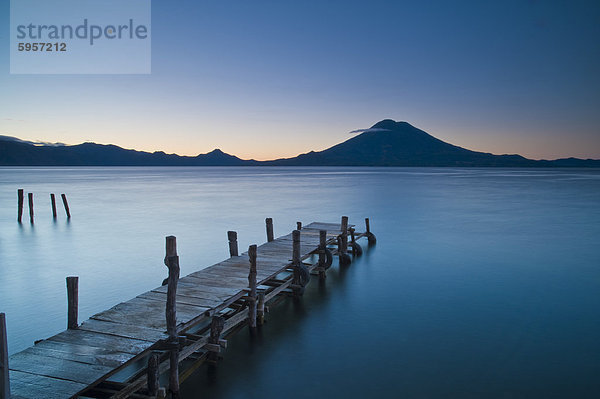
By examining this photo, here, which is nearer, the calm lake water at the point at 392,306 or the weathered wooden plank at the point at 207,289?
the calm lake water at the point at 392,306

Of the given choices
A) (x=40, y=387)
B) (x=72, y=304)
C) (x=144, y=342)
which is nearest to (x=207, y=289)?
(x=144, y=342)

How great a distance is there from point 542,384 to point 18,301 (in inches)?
602

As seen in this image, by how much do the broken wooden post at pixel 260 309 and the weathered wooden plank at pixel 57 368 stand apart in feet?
16.2

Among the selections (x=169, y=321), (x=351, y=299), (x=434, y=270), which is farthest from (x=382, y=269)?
(x=169, y=321)

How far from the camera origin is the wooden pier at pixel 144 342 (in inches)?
235

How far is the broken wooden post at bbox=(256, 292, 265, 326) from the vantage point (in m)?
10.8

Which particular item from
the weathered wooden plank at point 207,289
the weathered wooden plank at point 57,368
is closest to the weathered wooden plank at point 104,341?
the weathered wooden plank at point 57,368

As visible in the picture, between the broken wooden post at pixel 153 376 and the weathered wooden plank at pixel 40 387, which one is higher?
the weathered wooden plank at pixel 40 387

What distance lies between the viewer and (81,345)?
6.92 meters

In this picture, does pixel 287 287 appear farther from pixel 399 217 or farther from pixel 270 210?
pixel 270 210

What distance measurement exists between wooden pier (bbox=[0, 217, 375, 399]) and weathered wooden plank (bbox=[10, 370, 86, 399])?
0.04ft

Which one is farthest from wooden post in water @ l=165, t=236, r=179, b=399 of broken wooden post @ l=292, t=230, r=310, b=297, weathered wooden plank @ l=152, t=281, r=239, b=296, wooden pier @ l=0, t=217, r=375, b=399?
broken wooden post @ l=292, t=230, r=310, b=297

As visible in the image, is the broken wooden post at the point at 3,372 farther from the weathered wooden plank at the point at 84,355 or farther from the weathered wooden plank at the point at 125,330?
the weathered wooden plank at the point at 125,330

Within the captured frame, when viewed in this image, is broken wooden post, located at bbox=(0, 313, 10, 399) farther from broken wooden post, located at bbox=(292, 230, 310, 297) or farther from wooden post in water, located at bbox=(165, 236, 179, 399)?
broken wooden post, located at bbox=(292, 230, 310, 297)
